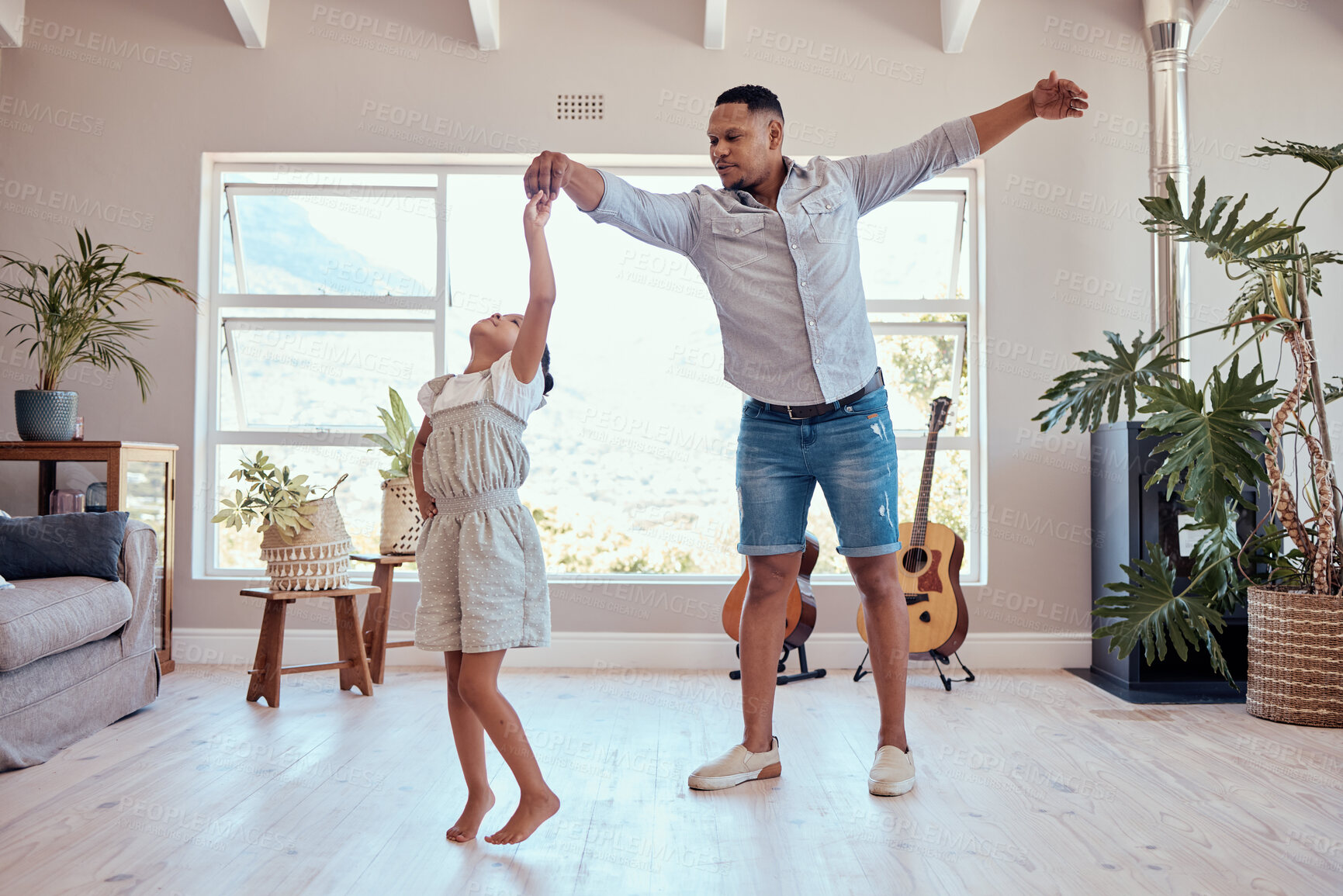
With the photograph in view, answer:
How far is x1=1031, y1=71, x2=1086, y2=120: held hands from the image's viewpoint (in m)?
1.97

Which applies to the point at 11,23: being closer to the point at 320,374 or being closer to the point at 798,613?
the point at 320,374

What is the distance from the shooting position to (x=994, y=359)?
3600 millimetres

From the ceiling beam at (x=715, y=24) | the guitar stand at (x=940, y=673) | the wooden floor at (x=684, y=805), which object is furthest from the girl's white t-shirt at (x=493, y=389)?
the ceiling beam at (x=715, y=24)

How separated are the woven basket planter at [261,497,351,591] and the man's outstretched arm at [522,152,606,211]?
1639 millimetres

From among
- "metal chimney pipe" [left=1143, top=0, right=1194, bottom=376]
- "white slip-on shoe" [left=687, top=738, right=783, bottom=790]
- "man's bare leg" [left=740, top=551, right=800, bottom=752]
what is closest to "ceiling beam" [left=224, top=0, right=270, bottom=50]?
"man's bare leg" [left=740, top=551, right=800, bottom=752]

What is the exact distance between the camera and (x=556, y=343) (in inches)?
152

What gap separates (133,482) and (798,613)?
7.62 feet

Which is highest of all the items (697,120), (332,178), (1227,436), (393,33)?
(393,33)

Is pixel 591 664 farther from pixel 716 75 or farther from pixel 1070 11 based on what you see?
pixel 1070 11

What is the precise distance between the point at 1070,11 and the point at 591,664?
3.11 m

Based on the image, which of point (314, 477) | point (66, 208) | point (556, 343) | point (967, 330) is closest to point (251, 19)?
point (66, 208)

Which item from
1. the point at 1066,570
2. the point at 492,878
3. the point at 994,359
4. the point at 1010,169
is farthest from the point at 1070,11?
the point at 492,878

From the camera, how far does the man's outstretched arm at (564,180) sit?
1.73 metres

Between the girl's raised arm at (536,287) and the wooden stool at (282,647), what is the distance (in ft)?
5.17
